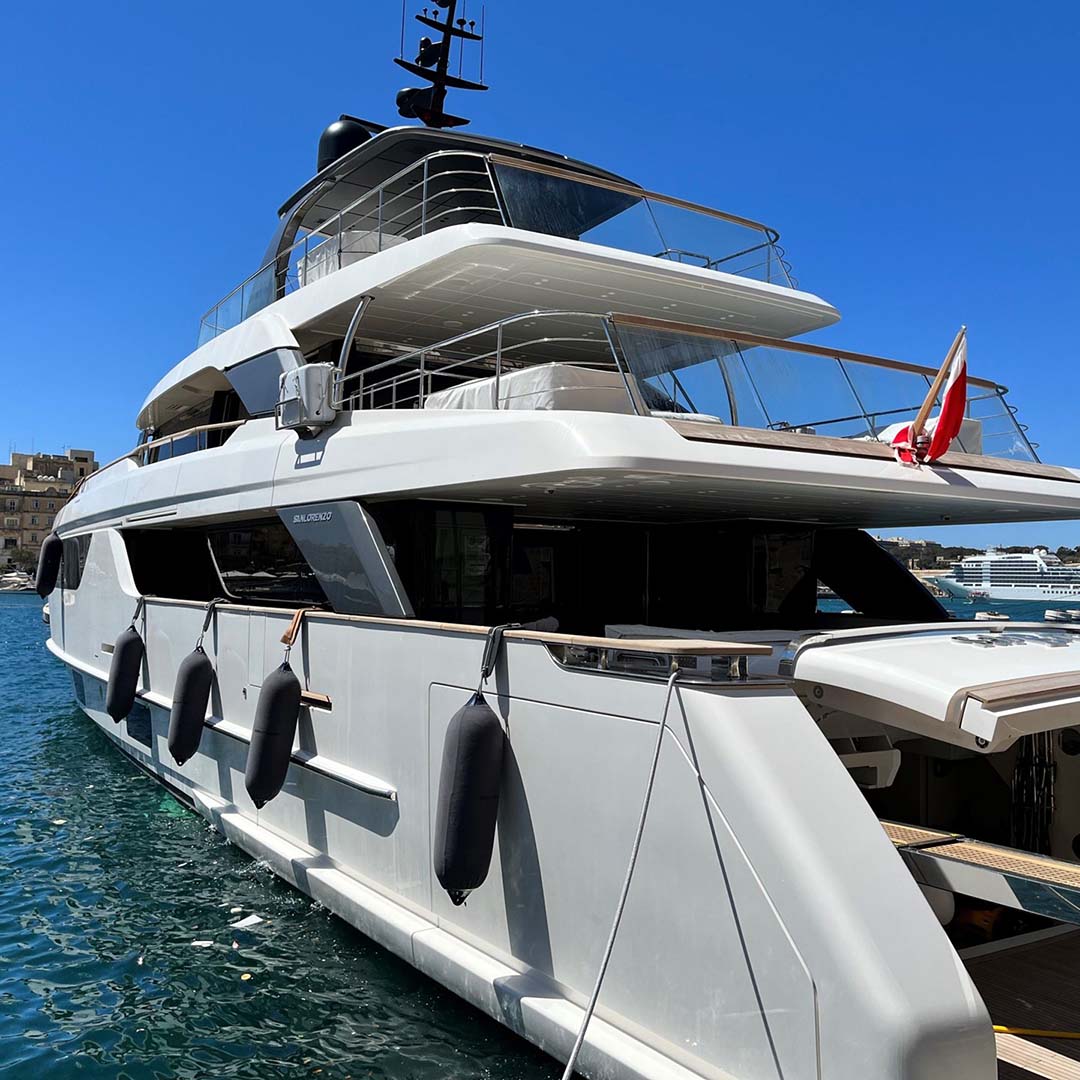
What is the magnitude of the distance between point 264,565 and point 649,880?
228 inches

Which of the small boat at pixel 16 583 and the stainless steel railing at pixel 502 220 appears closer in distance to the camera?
the stainless steel railing at pixel 502 220

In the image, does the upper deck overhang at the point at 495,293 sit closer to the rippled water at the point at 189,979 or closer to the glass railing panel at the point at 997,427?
the glass railing panel at the point at 997,427

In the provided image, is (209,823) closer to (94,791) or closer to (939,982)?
(94,791)

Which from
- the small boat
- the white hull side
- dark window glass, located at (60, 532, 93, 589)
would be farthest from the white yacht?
the small boat

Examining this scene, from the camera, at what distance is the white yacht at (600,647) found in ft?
10.9

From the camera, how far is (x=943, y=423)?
556 cm

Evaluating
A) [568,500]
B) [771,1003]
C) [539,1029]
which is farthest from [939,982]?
[568,500]

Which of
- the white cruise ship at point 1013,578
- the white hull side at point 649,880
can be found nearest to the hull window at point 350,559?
the white hull side at point 649,880

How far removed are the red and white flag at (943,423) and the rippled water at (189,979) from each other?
3.98 metres

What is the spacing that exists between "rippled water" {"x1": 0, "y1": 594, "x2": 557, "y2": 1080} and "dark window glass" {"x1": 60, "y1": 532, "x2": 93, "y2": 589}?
14.2ft

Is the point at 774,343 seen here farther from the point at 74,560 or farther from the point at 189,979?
the point at 74,560

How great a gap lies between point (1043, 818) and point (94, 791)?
27.3 feet

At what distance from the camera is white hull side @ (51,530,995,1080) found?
298 cm

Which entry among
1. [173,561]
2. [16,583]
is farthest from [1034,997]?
[16,583]
